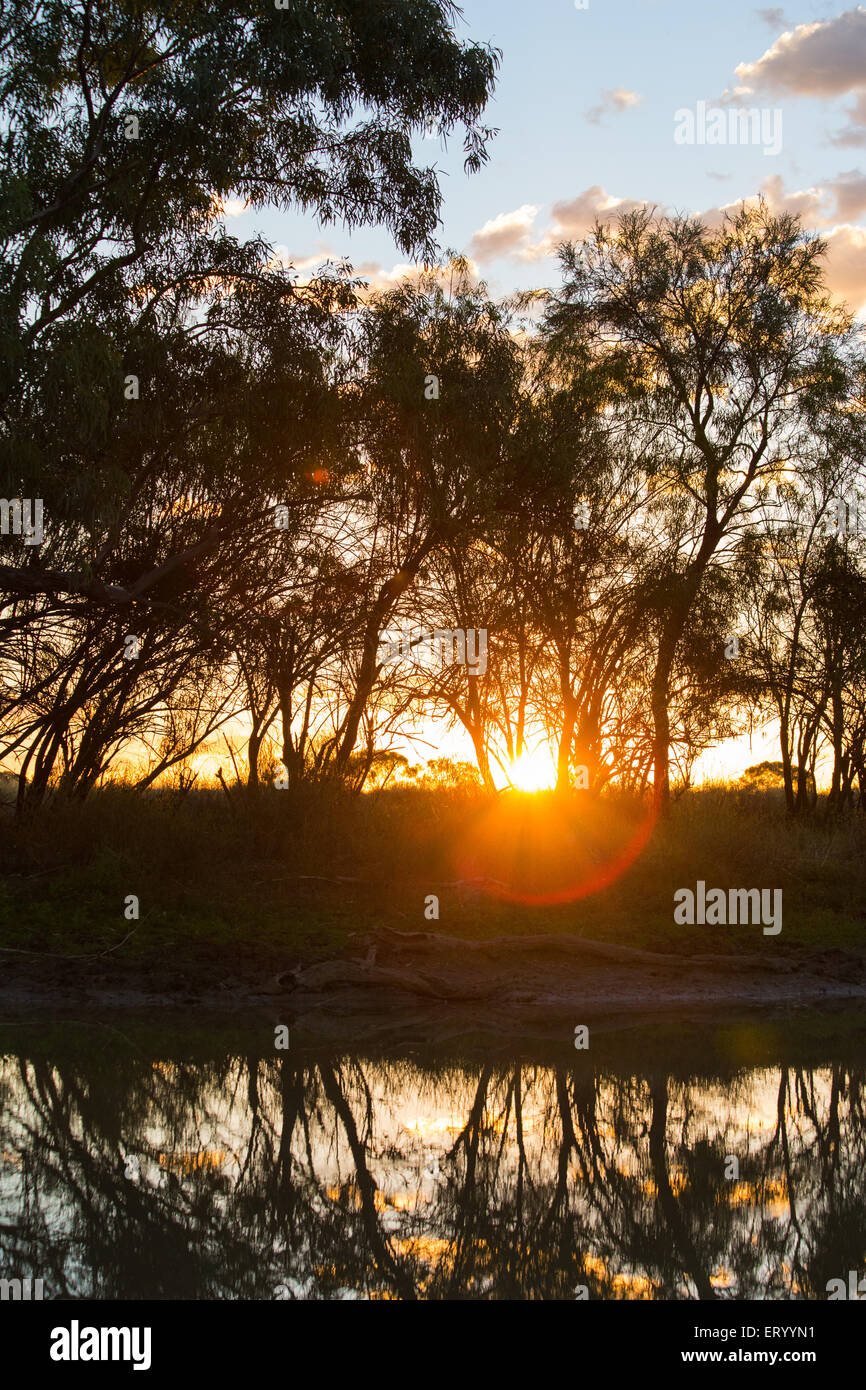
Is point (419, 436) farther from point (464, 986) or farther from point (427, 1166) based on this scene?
point (427, 1166)

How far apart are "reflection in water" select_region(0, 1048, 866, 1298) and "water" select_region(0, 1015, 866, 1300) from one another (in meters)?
0.02

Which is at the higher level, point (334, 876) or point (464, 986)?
point (334, 876)

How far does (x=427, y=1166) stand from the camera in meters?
6.11

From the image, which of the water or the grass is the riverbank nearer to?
the grass

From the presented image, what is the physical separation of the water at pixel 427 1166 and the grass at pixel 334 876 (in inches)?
82.7

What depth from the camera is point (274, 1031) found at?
9109mm

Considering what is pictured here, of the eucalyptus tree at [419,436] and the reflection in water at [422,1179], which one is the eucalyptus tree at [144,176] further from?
the reflection in water at [422,1179]

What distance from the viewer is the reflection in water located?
471cm

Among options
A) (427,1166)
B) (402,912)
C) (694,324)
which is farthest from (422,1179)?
(694,324)

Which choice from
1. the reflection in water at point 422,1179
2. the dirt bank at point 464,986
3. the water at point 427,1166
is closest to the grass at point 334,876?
the dirt bank at point 464,986

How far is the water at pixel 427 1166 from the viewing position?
187 inches

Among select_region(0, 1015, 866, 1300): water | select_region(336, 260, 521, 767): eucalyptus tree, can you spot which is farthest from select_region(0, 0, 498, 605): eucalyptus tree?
select_region(0, 1015, 866, 1300): water

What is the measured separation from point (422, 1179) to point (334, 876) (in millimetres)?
7217

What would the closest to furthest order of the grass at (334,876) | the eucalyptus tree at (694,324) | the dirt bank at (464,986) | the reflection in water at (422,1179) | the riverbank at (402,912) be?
the reflection in water at (422,1179), the dirt bank at (464,986), the riverbank at (402,912), the grass at (334,876), the eucalyptus tree at (694,324)
